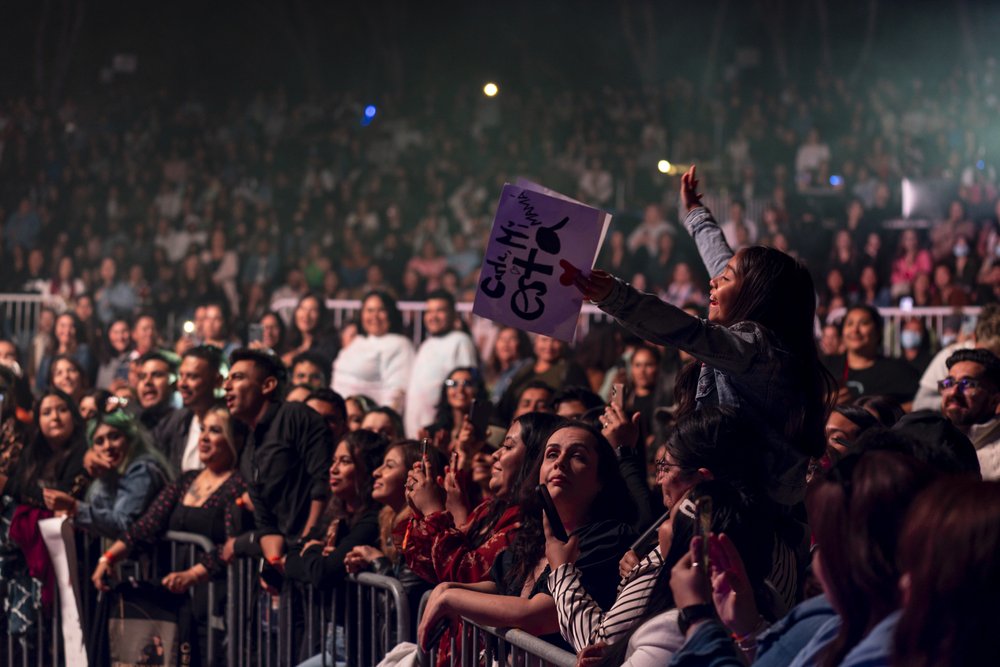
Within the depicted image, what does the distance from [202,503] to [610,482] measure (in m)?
2.98

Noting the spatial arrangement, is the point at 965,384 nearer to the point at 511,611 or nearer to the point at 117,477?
the point at 511,611

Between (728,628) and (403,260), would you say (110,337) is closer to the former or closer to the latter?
(403,260)

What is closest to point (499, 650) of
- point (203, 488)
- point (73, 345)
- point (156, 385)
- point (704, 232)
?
point (704, 232)

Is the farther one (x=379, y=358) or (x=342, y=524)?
(x=379, y=358)

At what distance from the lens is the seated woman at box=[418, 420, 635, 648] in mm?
3861

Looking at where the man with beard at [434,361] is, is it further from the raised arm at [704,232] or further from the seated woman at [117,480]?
the raised arm at [704,232]

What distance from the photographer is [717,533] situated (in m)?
3.01

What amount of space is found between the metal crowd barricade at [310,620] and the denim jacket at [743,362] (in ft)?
5.82

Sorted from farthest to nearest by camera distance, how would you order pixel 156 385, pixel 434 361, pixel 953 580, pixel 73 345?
pixel 73 345 < pixel 434 361 < pixel 156 385 < pixel 953 580

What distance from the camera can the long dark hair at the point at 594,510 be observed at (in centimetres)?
412

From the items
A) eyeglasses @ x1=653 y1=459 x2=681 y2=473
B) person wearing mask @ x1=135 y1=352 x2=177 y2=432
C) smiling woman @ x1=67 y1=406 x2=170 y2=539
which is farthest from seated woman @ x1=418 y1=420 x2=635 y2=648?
person wearing mask @ x1=135 y1=352 x2=177 y2=432

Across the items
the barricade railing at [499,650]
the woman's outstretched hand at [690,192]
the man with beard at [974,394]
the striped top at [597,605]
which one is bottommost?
the barricade railing at [499,650]

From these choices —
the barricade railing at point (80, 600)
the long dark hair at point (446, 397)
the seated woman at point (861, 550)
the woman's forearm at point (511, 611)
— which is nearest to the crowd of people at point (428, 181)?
the long dark hair at point (446, 397)

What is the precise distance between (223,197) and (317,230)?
1.67m
